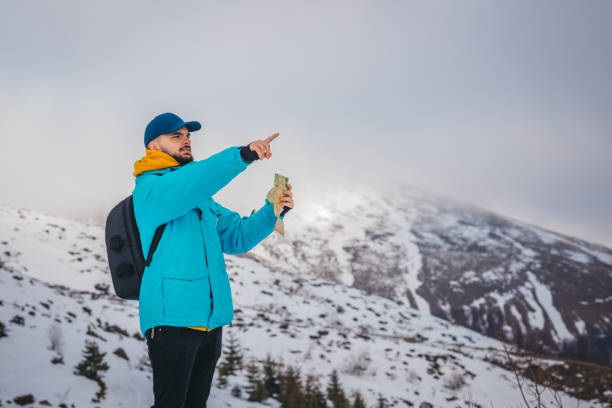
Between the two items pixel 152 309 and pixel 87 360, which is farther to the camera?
pixel 87 360

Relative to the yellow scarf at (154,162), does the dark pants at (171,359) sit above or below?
below

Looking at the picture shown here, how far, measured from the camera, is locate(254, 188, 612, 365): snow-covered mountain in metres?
60.1

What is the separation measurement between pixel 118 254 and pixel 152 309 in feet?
1.44

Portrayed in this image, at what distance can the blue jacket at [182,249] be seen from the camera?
1.66 metres

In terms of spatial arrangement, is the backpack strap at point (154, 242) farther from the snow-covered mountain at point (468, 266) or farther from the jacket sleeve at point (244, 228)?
the snow-covered mountain at point (468, 266)

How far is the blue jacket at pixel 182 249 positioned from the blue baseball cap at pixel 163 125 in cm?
31

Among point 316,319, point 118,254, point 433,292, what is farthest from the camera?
point 433,292

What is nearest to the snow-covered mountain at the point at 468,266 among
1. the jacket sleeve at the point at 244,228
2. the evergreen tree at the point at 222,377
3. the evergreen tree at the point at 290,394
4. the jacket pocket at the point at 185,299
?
the evergreen tree at the point at 290,394

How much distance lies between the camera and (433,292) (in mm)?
77625

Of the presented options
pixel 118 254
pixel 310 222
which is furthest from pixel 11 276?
pixel 310 222

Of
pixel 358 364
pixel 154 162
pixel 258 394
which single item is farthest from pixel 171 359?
pixel 358 364

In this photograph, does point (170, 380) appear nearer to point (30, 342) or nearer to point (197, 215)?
point (197, 215)

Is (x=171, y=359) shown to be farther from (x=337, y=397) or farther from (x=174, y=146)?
(x=337, y=397)

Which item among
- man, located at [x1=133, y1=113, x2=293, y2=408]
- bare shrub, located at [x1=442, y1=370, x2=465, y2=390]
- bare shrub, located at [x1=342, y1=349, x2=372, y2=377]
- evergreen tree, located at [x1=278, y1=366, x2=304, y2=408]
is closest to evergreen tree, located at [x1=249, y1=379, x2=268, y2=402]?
evergreen tree, located at [x1=278, y1=366, x2=304, y2=408]
